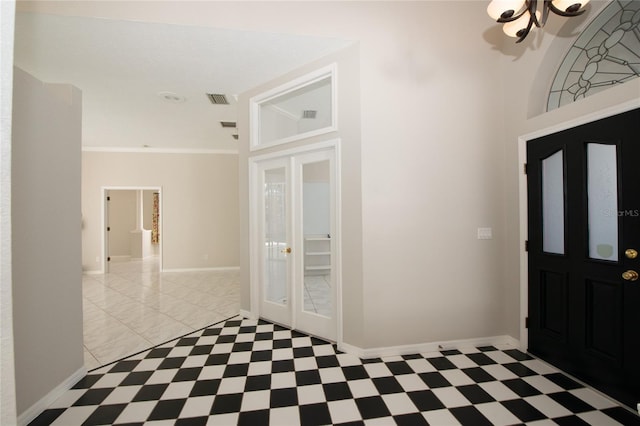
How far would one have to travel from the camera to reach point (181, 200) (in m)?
7.00

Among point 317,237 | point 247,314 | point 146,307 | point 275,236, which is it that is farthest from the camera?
point 146,307

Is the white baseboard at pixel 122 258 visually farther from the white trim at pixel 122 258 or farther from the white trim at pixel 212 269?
the white trim at pixel 212 269

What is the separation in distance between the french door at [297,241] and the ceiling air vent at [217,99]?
128cm

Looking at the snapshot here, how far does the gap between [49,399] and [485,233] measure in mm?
4150

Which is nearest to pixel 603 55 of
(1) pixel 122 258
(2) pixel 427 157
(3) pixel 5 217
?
(2) pixel 427 157

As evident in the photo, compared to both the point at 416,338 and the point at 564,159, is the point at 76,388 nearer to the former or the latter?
the point at 416,338

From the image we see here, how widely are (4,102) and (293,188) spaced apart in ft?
7.81

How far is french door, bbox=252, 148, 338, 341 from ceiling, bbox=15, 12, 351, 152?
109cm

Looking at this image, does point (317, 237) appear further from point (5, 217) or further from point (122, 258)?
point (122, 258)

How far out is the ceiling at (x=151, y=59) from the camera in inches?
101

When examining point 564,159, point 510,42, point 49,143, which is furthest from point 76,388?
point 510,42

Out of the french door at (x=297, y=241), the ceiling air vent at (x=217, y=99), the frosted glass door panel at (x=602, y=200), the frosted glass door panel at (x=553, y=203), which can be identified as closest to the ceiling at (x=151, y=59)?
the ceiling air vent at (x=217, y=99)

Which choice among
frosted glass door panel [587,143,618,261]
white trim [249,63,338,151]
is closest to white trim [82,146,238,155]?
white trim [249,63,338,151]

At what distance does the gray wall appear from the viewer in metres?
1.87
